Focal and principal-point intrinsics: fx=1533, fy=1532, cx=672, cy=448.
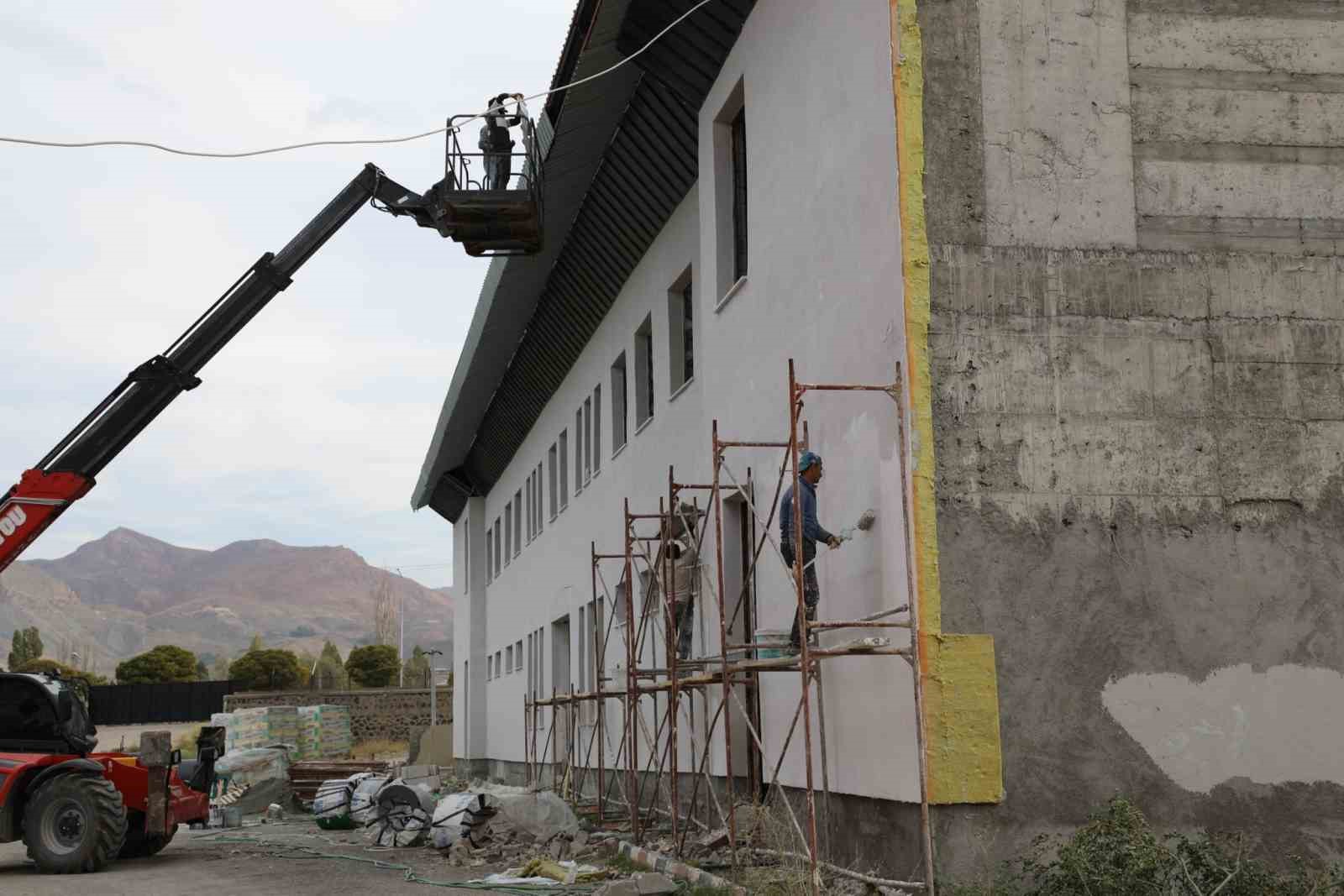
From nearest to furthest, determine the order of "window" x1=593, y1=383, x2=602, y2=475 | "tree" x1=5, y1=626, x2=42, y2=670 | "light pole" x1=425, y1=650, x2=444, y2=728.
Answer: "window" x1=593, y1=383, x2=602, y2=475 < "light pole" x1=425, y1=650, x2=444, y2=728 < "tree" x1=5, y1=626, x2=42, y2=670

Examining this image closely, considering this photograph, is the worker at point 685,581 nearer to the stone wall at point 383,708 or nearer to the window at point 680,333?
the window at point 680,333

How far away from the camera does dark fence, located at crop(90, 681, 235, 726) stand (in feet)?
233

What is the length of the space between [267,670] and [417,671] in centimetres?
2344

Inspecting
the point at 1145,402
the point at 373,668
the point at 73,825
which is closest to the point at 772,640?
the point at 1145,402

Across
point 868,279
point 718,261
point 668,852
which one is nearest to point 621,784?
point 668,852

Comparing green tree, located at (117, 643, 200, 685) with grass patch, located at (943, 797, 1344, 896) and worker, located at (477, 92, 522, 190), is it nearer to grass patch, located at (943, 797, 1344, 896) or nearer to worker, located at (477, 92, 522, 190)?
worker, located at (477, 92, 522, 190)

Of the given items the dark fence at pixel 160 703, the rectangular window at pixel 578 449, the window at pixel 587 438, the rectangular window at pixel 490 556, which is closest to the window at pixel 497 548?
the rectangular window at pixel 490 556

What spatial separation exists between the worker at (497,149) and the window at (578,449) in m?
6.46

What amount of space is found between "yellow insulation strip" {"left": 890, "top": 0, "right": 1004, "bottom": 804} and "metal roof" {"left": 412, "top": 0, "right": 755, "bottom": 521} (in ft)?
13.8

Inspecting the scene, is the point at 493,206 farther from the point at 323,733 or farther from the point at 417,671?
the point at 417,671

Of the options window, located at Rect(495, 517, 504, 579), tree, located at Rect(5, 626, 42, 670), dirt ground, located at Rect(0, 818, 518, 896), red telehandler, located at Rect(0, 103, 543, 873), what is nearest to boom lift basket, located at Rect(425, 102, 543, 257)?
red telehandler, located at Rect(0, 103, 543, 873)

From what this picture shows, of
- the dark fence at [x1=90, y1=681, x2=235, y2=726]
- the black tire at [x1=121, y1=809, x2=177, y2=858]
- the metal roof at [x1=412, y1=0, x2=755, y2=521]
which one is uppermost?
the metal roof at [x1=412, y1=0, x2=755, y2=521]

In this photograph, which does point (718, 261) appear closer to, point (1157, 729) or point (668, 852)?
point (668, 852)

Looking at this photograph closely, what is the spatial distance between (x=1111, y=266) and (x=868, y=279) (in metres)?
1.58
